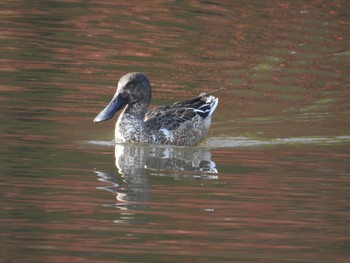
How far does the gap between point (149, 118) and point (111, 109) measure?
0.50 metres

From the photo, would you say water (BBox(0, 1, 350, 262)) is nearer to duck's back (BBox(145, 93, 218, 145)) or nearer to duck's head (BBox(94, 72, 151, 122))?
duck's back (BBox(145, 93, 218, 145))

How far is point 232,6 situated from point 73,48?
6.88m

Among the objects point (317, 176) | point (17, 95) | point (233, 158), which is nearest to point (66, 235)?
point (317, 176)

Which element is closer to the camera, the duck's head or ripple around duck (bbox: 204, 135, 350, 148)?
ripple around duck (bbox: 204, 135, 350, 148)

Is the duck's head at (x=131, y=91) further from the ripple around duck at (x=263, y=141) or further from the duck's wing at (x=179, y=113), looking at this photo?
the ripple around duck at (x=263, y=141)

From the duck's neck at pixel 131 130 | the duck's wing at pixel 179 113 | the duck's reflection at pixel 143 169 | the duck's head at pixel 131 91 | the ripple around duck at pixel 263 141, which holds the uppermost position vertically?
the duck's head at pixel 131 91

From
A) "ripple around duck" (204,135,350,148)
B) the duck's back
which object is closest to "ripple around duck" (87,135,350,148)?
"ripple around duck" (204,135,350,148)

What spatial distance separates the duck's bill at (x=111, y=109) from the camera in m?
16.0

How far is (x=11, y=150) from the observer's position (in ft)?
47.6

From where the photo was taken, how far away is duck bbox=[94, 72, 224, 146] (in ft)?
52.9

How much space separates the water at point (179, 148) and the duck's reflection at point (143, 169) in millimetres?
28

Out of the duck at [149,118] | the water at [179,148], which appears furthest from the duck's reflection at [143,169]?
the duck at [149,118]

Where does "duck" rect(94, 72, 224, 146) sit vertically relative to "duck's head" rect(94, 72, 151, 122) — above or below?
below

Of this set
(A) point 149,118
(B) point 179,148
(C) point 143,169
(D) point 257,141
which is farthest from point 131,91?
(C) point 143,169
